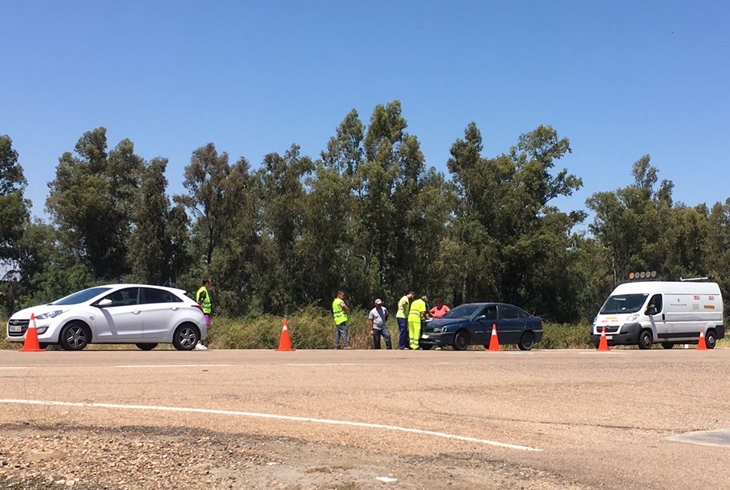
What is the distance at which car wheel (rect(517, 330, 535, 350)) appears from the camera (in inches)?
1085

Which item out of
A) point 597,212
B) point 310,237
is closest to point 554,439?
point 310,237

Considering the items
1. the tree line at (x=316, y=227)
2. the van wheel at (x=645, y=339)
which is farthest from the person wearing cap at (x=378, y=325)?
the tree line at (x=316, y=227)

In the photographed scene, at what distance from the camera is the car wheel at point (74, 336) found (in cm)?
1870

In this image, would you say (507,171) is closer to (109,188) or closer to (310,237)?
(310,237)

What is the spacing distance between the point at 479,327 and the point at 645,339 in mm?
7248

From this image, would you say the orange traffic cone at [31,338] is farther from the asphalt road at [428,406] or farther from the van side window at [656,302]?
the van side window at [656,302]

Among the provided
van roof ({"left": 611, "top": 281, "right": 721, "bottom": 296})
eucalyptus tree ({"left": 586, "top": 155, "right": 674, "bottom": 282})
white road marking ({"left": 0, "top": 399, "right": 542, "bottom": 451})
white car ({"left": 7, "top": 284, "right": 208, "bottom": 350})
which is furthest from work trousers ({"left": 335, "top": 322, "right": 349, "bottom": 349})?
eucalyptus tree ({"left": 586, "top": 155, "right": 674, "bottom": 282})

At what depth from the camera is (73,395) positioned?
34.9 feet

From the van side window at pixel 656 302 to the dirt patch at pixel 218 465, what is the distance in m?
24.0

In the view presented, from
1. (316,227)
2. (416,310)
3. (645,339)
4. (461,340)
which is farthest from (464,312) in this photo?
(316,227)

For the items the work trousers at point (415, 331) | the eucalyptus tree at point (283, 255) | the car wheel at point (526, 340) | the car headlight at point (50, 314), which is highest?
the eucalyptus tree at point (283, 255)

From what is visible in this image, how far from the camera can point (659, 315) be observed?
98.5 feet

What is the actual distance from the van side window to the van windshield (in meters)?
0.27

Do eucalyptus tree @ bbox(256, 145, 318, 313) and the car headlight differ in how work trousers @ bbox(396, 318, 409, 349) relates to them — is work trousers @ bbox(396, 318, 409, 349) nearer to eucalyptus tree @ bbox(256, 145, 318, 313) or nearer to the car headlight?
the car headlight
